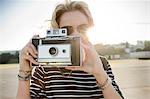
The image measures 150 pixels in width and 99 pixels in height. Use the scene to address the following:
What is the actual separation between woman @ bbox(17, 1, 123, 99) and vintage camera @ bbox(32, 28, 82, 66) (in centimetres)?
2

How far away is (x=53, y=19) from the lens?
2.41 ft

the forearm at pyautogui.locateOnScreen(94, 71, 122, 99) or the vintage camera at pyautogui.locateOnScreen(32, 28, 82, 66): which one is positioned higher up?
the vintage camera at pyautogui.locateOnScreen(32, 28, 82, 66)

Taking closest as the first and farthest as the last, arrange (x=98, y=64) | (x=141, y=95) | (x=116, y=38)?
(x=98, y=64), (x=116, y=38), (x=141, y=95)

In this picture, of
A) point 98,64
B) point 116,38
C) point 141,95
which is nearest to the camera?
point 98,64

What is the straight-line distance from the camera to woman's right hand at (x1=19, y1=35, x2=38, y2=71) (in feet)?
2.26

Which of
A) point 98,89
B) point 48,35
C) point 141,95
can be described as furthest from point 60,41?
point 141,95

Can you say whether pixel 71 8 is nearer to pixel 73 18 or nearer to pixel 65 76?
pixel 73 18

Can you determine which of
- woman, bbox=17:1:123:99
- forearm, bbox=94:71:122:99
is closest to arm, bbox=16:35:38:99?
woman, bbox=17:1:123:99

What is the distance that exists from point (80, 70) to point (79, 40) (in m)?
0.08

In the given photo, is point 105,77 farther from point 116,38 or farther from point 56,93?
point 116,38

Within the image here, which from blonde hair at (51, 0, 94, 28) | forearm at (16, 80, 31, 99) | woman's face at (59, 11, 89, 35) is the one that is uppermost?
blonde hair at (51, 0, 94, 28)

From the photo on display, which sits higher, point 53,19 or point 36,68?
point 53,19

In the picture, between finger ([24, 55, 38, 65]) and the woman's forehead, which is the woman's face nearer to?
the woman's forehead

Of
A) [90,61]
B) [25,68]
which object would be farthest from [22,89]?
[90,61]
